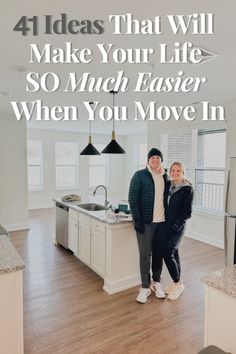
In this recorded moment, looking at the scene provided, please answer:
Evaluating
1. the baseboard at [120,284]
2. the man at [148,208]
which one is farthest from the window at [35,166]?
the man at [148,208]

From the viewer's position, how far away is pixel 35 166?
845 cm

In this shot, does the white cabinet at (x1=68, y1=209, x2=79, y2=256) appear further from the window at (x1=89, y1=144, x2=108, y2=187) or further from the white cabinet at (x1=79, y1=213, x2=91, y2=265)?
the window at (x1=89, y1=144, x2=108, y2=187)

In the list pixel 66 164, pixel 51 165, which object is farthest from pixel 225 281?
pixel 66 164

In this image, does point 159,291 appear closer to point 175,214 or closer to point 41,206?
point 175,214

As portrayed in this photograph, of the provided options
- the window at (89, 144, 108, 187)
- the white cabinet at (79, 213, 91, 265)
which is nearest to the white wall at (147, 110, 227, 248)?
the white cabinet at (79, 213, 91, 265)

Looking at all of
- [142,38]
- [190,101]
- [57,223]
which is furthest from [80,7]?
[57,223]

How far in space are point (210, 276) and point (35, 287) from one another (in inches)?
96.1

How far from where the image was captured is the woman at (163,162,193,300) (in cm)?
273

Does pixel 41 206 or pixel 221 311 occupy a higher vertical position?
pixel 221 311

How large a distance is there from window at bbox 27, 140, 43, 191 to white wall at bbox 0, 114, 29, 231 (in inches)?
107

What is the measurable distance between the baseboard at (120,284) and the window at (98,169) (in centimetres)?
670

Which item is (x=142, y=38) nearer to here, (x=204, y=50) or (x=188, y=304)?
(x=204, y=50)

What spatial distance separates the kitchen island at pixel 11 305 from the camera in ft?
5.38

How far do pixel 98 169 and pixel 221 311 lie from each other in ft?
28.7
